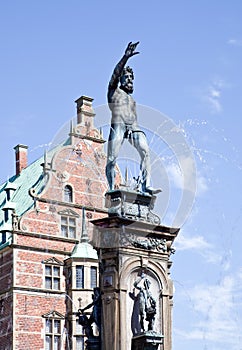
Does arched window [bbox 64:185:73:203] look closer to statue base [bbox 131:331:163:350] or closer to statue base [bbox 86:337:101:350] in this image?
statue base [bbox 86:337:101:350]

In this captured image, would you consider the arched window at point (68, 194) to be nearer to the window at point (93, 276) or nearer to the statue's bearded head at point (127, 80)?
the window at point (93, 276)

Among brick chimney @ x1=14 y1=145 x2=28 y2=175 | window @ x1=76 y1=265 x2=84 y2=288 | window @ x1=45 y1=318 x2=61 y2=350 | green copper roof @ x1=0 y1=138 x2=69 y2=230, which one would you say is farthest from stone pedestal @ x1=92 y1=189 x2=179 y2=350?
brick chimney @ x1=14 y1=145 x2=28 y2=175

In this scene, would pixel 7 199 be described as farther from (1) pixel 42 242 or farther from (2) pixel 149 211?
(2) pixel 149 211

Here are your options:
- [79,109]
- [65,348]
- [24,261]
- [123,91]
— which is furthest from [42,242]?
[123,91]

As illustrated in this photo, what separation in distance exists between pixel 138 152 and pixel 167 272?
1.98m

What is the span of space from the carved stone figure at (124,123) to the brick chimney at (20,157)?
103 feet

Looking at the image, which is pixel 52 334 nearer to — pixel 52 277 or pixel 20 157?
pixel 52 277

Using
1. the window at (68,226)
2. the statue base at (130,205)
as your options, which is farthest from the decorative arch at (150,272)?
the window at (68,226)

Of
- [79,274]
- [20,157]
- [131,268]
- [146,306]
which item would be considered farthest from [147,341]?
[20,157]

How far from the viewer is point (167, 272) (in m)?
12.5

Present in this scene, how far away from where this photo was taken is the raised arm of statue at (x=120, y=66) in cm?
1270

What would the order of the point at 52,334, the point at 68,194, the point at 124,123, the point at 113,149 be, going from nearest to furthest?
the point at 113,149 < the point at 124,123 < the point at 52,334 < the point at 68,194

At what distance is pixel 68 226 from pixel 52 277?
103 inches

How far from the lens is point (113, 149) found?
41.4ft
